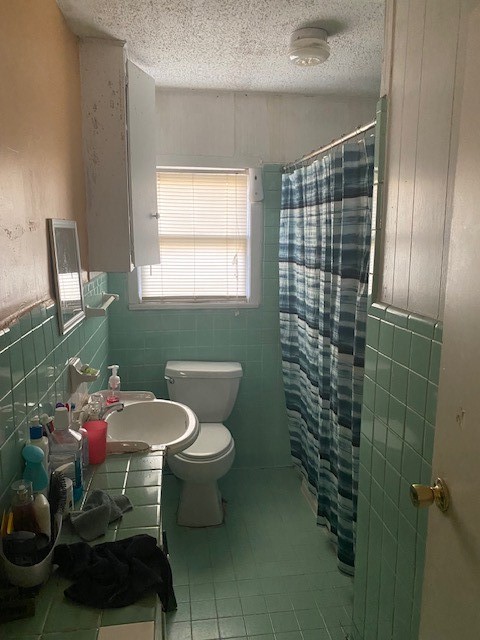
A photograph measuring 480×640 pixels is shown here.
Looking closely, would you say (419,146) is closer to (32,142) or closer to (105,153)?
(32,142)

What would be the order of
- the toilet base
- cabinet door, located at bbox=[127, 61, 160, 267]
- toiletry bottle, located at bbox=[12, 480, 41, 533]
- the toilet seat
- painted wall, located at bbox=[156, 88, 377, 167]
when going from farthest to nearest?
painted wall, located at bbox=[156, 88, 377, 167], the toilet base, the toilet seat, cabinet door, located at bbox=[127, 61, 160, 267], toiletry bottle, located at bbox=[12, 480, 41, 533]

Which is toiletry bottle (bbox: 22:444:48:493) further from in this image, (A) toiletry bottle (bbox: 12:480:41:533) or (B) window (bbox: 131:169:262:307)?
(B) window (bbox: 131:169:262:307)

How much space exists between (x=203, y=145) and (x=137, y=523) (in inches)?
86.6

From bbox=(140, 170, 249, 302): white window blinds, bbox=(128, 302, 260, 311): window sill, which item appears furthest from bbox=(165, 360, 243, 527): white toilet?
bbox=(140, 170, 249, 302): white window blinds

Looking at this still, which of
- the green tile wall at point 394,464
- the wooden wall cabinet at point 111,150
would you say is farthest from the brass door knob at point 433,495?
the wooden wall cabinet at point 111,150

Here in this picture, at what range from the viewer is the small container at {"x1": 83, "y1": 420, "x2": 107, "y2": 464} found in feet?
5.18

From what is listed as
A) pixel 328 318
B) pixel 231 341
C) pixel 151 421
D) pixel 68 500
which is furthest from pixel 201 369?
pixel 68 500

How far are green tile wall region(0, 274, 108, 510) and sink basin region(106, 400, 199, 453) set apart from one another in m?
0.41

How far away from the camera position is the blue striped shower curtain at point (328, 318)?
1.88 meters

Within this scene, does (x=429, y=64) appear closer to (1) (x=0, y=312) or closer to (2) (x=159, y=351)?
(1) (x=0, y=312)

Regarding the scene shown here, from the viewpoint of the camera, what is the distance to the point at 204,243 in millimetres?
2932

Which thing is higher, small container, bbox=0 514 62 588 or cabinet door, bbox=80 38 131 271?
cabinet door, bbox=80 38 131 271

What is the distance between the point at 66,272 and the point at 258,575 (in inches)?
64.3

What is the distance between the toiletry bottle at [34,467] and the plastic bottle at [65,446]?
0.15 meters
